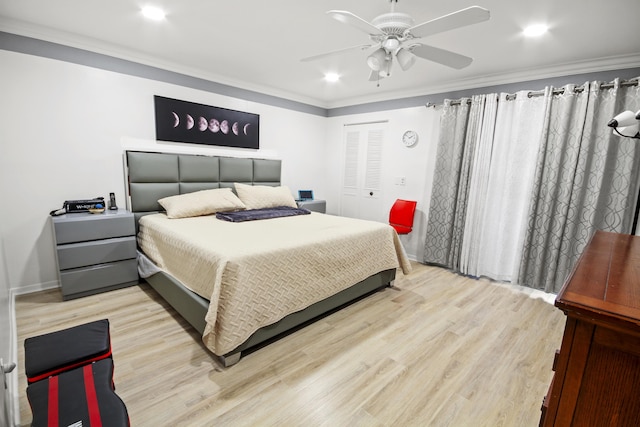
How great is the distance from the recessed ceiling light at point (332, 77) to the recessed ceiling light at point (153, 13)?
1.86 meters

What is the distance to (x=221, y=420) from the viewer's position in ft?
4.98

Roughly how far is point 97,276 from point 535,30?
14.0 feet

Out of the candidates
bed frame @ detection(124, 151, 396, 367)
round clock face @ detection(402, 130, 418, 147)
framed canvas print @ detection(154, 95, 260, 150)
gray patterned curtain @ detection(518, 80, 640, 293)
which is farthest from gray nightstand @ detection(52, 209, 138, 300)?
gray patterned curtain @ detection(518, 80, 640, 293)

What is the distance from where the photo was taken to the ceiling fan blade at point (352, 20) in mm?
1585

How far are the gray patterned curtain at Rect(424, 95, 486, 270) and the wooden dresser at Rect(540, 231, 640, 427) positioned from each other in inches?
118

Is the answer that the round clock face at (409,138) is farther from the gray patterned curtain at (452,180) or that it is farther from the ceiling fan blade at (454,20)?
the ceiling fan blade at (454,20)

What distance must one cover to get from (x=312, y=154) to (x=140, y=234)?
9.60ft

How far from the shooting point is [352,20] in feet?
5.41

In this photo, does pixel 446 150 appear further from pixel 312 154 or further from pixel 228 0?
pixel 228 0

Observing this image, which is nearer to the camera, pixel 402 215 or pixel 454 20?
pixel 454 20

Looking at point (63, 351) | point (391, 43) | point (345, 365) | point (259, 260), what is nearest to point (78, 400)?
point (63, 351)

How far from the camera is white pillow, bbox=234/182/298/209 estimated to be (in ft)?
12.3

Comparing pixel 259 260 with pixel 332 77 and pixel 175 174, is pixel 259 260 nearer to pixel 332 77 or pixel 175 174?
pixel 175 174

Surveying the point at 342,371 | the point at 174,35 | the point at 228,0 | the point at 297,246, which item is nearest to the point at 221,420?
the point at 342,371
